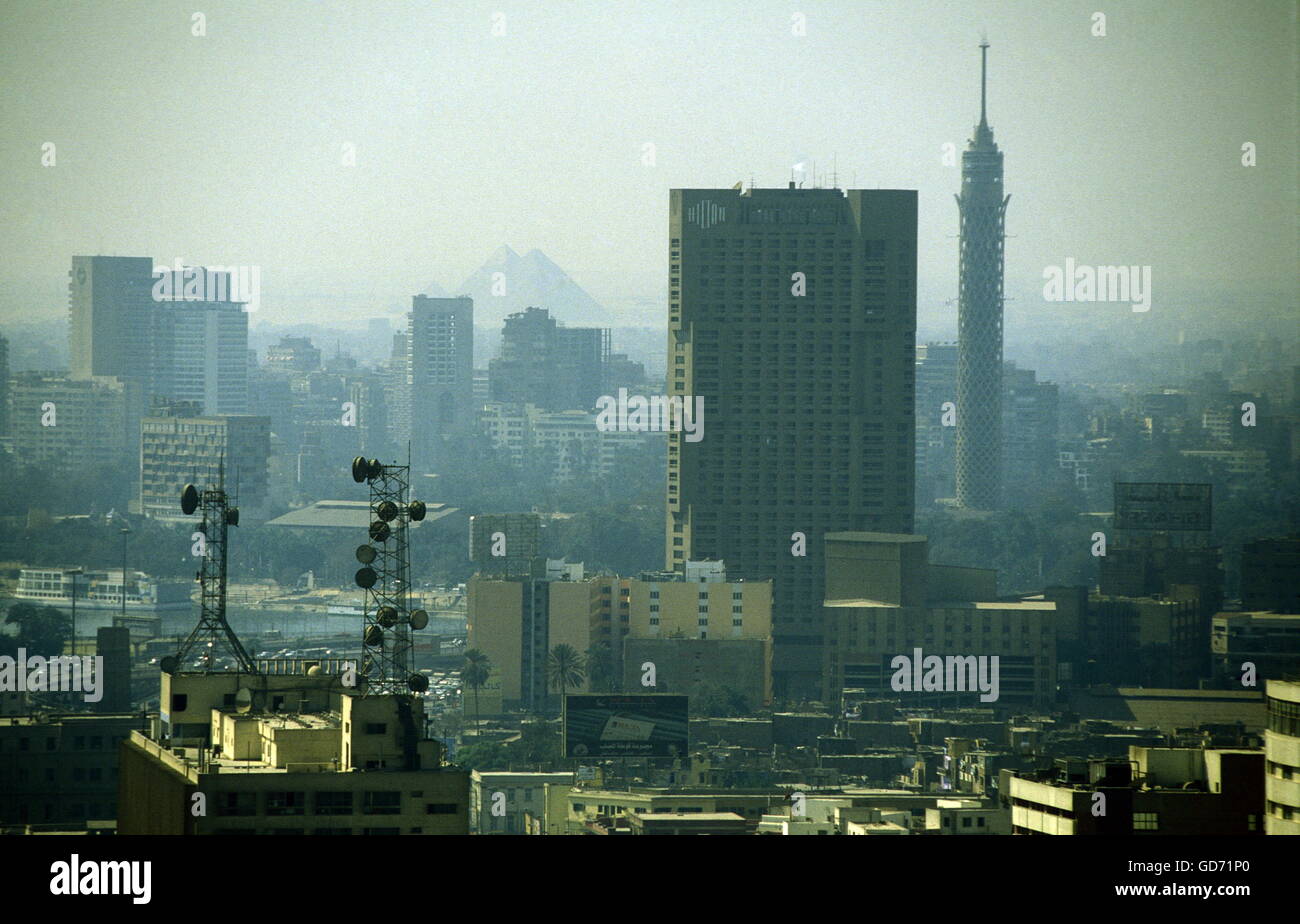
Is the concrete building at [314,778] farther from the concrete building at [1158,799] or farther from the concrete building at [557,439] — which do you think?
the concrete building at [557,439]

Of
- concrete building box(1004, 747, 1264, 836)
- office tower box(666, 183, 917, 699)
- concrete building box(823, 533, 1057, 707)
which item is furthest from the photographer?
office tower box(666, 183, 917, 699)

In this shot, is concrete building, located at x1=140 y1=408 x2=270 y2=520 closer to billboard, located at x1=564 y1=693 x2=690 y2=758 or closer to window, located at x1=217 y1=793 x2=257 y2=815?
billboard, located at x1=564 y1=693 x2=690 y2=758

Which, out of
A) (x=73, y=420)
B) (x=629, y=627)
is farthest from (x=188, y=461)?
(x=629, y=627)

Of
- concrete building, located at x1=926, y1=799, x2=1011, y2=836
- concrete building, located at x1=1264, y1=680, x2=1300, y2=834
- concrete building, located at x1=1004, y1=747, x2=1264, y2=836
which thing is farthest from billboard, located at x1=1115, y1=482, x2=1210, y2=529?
concrete building, located at x1=1264, y1=680, x2=1300, y2=834

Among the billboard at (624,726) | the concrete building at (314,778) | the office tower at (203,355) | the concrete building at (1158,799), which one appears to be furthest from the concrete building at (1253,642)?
the office tower at (203,355)

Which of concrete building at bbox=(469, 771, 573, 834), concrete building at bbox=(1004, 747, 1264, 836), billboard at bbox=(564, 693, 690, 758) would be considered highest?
concrete building at bbox=(1004, 747, 1264, 836)

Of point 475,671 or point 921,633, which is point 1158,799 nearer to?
point 475,671

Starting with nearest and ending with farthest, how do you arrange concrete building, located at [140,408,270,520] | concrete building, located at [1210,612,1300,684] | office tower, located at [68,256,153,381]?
concrete building, located at [1210,612,1300,684], concrete building, located at [140,408,270,520], office tower, located at [68,256,153,381]

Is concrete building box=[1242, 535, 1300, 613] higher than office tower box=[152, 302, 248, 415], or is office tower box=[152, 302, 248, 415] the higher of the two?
office tower box=[152, 302, 248, 415]
